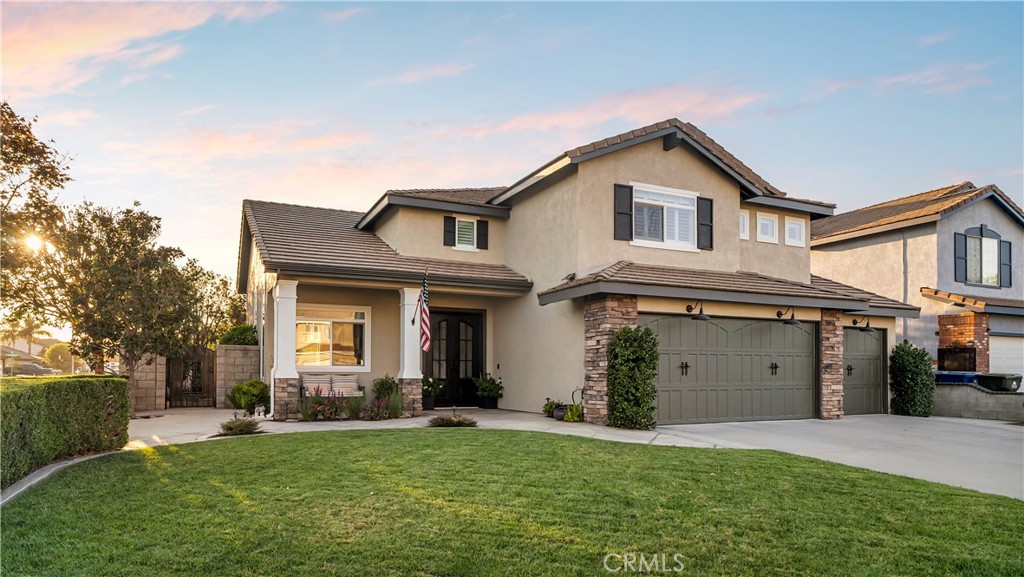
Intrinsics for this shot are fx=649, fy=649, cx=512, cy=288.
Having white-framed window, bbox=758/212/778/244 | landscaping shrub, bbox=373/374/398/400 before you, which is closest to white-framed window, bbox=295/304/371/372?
landscaping shrub, bbox=373/374/398/400

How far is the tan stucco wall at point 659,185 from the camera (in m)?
14.0

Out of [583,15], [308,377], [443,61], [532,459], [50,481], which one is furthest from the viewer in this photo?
[308,377]

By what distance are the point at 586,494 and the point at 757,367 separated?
8.90m

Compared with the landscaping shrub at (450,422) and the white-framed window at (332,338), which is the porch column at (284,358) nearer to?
the white-framed window at (332,338)

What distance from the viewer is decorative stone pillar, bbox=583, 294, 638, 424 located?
40.8ft

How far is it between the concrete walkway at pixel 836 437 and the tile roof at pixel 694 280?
275 centimetres

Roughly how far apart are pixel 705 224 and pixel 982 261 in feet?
39.6

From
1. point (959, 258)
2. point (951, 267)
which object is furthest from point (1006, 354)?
point (959, 258)

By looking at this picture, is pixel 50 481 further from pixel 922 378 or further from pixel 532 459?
pixel 922 378

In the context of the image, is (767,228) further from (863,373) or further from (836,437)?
(836,437)

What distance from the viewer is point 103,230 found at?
52.1 ft

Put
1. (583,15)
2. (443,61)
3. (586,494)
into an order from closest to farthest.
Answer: (586,494) → (583,15) → (443,61)

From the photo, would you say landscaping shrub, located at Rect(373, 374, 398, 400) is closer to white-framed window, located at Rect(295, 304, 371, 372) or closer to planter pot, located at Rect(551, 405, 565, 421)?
white-framed window, located at Rect(295, 304, 371, 372)

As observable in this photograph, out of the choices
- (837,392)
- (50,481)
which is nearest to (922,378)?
(837,392)
